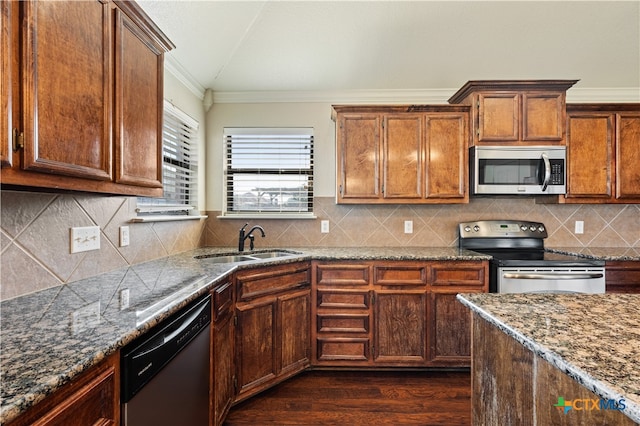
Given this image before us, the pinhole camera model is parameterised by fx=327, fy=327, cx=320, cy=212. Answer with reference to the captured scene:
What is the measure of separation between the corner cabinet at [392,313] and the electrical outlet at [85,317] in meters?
1.64

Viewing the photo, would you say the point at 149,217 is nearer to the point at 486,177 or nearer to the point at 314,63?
the point at 314,63

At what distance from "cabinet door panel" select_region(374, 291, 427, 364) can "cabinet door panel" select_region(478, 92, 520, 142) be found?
1477 mm

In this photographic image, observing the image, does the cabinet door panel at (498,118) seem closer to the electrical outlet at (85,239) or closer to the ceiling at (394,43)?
the ceiling at (394,43)

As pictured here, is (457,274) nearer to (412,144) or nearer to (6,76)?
(412,144)

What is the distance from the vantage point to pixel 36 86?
955 millimetres

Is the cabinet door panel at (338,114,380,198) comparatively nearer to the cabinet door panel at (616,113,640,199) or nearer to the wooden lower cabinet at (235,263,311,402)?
the wooden lower cabinet at (235,263,311,402)

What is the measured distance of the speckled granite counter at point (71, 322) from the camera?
68 centimetres

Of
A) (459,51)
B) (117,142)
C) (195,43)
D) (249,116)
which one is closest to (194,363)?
(117,142)

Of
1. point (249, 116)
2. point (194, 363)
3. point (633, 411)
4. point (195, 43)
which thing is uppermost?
point (195, 43)

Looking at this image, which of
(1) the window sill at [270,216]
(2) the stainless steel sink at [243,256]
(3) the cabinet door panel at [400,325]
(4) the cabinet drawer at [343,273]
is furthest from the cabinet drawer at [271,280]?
(1) the window sill at [270,216]

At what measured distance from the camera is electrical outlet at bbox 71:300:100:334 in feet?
3.21

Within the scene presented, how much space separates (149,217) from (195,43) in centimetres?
132

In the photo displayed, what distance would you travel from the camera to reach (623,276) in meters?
2.58

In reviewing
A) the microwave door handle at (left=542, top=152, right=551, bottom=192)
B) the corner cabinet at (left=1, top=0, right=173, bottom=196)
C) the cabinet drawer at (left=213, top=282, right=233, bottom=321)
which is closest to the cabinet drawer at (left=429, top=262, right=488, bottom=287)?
the microwave door handle at (left=542, top=152, right=551, bottom=192)
